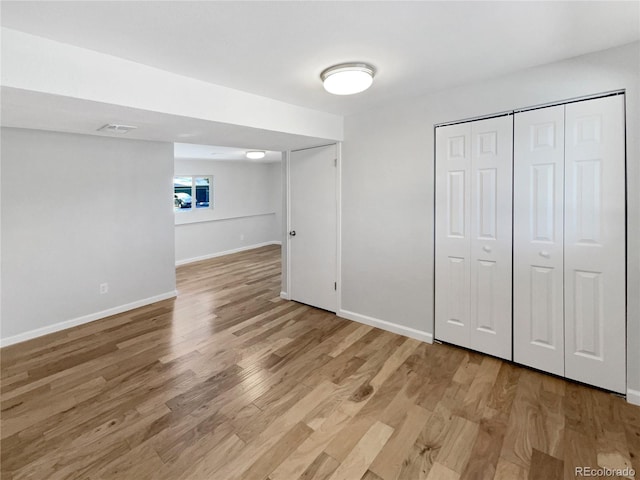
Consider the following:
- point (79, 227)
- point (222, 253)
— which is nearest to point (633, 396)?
point (79, 227)

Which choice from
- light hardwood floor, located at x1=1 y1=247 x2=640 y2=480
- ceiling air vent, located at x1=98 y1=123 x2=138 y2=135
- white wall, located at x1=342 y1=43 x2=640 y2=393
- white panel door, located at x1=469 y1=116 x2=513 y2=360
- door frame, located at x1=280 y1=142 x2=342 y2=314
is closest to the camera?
light hardwood floor, located at x1=1 y1=247 x2=640 y2=480

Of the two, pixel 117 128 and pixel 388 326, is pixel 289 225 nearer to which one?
pixel 388 326

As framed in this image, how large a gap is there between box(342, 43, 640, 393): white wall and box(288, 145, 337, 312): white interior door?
0.19m

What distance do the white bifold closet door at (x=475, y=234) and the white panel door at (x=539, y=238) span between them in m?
0.07

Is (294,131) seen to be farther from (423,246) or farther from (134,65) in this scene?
(423,246)

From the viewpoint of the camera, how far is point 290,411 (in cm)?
209

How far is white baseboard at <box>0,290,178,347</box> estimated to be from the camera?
10.2 feet

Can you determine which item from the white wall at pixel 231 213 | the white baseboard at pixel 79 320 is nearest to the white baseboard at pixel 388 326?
the white baseboard at pixel 79 320

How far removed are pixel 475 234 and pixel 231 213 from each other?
6.35 meters

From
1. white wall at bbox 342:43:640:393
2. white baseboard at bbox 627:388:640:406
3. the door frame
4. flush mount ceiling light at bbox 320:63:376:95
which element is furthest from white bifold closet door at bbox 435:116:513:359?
the door frame

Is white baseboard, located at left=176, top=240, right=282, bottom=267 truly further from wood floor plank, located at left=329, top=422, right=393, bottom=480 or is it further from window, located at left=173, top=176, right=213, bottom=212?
wood floor plank, located at left=329, top=422, right=393, bottom=480

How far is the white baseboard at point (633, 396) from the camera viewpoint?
6.73 feet

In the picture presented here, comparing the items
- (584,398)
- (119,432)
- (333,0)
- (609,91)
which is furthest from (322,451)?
(609,91)

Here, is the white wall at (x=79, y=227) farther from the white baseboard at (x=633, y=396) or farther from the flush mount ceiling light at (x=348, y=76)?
the white baseboard at (x=633, y=396)
